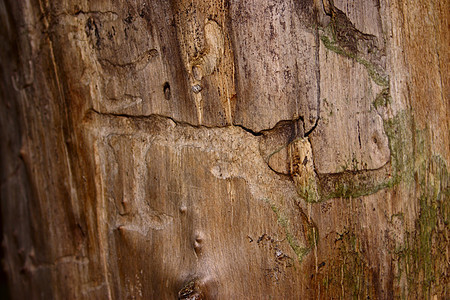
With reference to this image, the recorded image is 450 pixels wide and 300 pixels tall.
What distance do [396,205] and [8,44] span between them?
1244 millimetres

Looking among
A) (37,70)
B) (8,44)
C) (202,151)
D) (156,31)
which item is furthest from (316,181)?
(8,44)

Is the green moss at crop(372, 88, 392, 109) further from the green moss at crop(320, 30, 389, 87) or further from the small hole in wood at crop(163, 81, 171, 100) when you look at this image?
the small hole in wood at crop(163, 81, 171, 100)

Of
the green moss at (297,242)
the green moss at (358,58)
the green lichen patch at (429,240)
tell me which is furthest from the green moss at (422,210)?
the green moss at (297,242)

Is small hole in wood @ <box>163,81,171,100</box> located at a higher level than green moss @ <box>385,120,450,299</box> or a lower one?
higher

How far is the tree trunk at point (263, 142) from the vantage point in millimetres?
959

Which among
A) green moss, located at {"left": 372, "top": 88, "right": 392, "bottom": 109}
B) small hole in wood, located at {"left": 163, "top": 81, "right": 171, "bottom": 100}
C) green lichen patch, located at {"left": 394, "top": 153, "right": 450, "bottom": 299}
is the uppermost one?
small hole in wood, located at {"left": 163, "top": 81, "right": 171, "bottom": 100}

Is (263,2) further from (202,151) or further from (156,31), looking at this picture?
(202,151)

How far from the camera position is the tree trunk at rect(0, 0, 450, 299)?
0.96m

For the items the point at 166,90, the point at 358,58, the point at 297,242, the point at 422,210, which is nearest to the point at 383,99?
the point at 358,58

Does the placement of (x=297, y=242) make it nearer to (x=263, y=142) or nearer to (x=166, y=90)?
(x=263, y=142)

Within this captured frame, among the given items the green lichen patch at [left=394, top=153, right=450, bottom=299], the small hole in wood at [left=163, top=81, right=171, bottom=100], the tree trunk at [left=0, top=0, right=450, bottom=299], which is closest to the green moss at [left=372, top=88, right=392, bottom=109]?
the tree trunk at [left=0, top=0, right=450, bottom=299]

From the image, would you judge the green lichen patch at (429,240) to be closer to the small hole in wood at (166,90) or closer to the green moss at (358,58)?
the green moss at (358,58)

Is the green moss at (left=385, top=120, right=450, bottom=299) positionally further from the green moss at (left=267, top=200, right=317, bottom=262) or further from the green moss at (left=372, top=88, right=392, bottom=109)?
the green moss at (left=267, top=200, right=317, bottom=262)

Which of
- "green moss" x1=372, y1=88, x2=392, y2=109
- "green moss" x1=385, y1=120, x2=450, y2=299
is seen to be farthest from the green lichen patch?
"green moss" x1=372, y1=88, x2=392, y2=109
